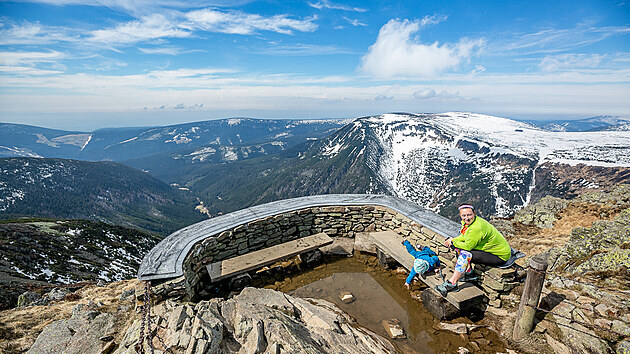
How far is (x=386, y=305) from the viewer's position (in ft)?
22.7

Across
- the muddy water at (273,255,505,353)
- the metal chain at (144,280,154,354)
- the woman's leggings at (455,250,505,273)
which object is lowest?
the muddy water at (273,255,505,353)

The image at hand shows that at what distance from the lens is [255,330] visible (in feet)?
14.7

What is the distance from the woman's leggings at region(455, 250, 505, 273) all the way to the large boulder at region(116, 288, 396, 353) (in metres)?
2.44

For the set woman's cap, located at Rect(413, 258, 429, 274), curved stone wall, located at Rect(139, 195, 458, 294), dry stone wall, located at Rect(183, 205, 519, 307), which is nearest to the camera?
dry stone wall, located at Rect(183, 205, 519, 307)

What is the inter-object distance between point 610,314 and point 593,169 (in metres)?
196

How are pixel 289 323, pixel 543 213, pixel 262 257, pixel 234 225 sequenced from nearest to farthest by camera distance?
pixel 289 323, pixel 262 257, pixel 234 225, pixel 543 213

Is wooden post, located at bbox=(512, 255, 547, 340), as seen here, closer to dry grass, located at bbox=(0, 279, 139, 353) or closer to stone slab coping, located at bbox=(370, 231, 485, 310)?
stone slab coping, located at bbox=(370, 231, 485, 310)

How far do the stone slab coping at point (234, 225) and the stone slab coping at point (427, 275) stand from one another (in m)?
0.96

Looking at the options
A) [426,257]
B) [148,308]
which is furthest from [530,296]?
[148,308]

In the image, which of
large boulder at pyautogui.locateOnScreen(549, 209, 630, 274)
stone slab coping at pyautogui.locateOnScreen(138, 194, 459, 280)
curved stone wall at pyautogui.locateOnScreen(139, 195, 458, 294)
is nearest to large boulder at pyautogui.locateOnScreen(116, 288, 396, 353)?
stone slab coping at pyautogui.locateOnScreen(138, 194, 459, 280)

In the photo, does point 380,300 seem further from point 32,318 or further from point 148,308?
point 32,318

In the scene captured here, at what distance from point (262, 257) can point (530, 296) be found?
257 inches

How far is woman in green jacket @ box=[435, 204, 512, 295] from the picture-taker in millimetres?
6160

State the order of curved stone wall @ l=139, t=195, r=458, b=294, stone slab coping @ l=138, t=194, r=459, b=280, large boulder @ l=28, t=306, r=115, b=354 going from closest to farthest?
large boulder @ l=28, t=306, r=115, b=354, stone slab coping @ l=138, t=194, r=459, b=280, curved stone wall @ l=139, t=195, r=458, b=294
